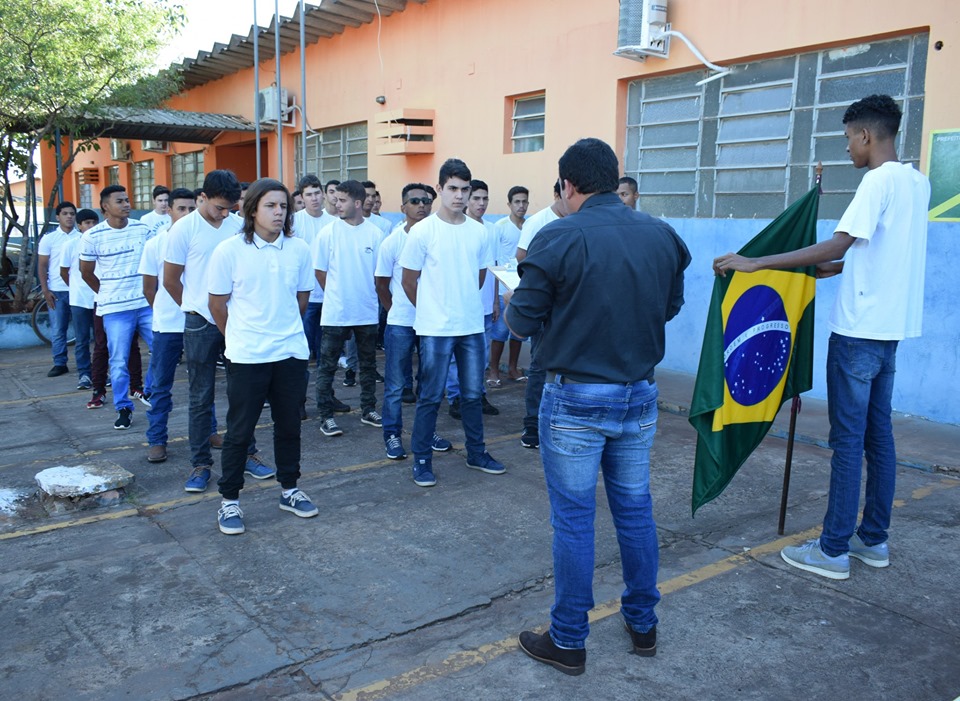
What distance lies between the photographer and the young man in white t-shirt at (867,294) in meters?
3.76

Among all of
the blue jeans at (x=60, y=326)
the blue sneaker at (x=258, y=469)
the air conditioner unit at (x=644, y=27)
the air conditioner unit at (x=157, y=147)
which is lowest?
the blue sneaker at (x=258, y=469)

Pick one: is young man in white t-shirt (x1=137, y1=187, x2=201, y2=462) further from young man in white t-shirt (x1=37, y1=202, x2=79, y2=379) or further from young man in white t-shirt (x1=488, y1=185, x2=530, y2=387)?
young man in white t-shirt (x1=37, y1=202, x2=79, y2=379)

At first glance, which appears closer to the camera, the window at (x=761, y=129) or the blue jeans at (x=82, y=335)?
the window at (x=761, y=129)

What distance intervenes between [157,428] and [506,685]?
3791 mm

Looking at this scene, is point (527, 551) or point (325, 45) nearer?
point (527, 551)

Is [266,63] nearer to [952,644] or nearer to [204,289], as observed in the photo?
[204,289]

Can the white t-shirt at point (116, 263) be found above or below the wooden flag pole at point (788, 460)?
above

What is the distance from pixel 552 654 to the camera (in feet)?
10.3

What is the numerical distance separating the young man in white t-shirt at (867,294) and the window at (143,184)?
68.6 feet

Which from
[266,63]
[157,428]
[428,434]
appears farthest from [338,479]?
[266,63]

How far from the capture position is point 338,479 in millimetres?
5500

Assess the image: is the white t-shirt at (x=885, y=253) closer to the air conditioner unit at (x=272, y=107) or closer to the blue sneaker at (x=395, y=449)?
the blue sneaker at (x=395, y=449)

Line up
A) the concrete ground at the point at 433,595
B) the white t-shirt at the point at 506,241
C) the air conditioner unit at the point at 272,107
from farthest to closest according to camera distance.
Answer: the air conditioner unit at the point at 272,107, the white t-shirt at the point at 506,241, the concrete ground at the point at 433,595

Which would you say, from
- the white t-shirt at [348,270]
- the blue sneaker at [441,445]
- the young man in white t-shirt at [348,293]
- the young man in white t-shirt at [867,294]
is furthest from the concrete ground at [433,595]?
the white t-shirt at [348,270]
